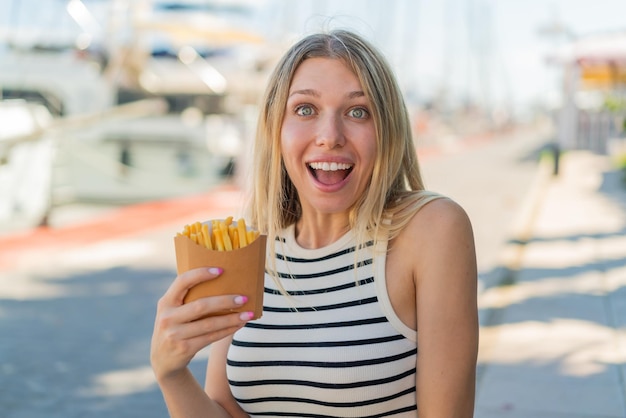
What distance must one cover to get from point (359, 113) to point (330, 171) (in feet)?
0.50

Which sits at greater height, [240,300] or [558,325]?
[240,300]

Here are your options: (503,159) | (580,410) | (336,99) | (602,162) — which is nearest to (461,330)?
(336,99)

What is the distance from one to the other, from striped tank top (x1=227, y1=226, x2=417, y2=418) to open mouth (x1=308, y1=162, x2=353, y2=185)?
146 mm

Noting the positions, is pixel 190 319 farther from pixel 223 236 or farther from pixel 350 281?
pixel 350 281

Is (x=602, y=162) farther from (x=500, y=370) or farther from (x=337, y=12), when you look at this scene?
(x=337, y=12)

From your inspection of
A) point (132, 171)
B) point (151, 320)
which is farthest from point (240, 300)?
point (132, 171)

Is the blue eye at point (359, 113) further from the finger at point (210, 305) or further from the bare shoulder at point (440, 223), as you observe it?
the finger at point (210, 305)

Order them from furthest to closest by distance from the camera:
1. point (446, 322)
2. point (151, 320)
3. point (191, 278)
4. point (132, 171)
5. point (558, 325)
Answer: point (132, 171), point (151, 320), point (558, 325), point (446, 322), point (191, 278)

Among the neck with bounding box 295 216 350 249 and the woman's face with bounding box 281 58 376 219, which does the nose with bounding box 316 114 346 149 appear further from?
the neck with bounding box 295 216 350 249

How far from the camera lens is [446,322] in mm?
1863

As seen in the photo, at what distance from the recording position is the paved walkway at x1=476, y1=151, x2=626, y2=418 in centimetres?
427

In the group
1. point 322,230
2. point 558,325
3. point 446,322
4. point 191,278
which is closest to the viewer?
point 191,278

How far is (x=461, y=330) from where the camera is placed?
188 cm

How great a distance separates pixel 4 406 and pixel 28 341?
1293 millimetres
